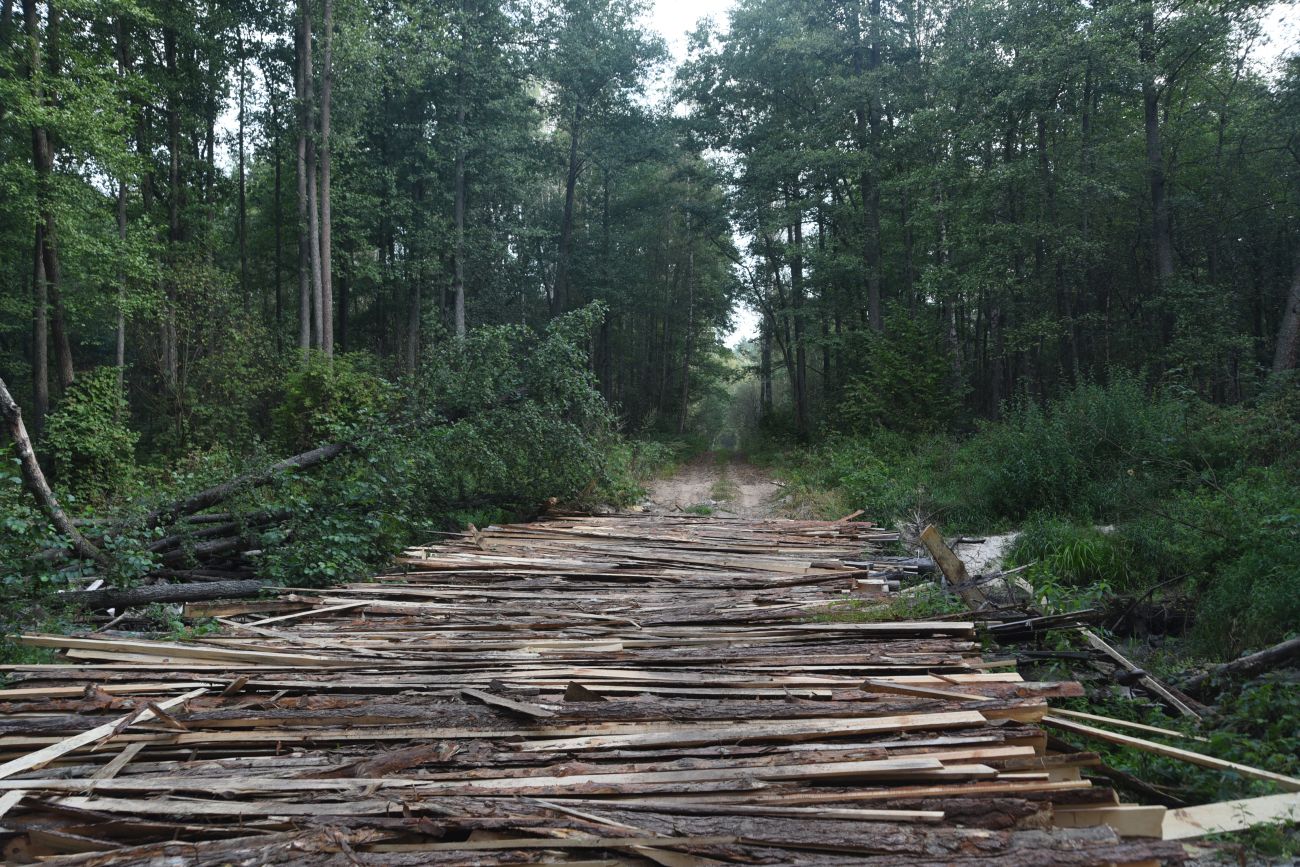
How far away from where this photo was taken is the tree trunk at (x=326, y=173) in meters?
16.7

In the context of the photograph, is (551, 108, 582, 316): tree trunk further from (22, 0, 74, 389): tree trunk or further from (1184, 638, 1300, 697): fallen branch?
(1184, 638, 1300, 697): fallen branch

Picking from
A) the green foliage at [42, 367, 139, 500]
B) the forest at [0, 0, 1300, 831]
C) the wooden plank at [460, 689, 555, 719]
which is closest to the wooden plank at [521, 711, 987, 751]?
the wooden plank at [460, 689, 555, 719]

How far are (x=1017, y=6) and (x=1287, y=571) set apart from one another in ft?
44.1

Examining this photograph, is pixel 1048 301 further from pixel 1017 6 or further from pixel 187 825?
pixel 187 825

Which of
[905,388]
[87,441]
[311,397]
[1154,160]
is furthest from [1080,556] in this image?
[87,441]

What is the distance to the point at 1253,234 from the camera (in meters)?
15.9

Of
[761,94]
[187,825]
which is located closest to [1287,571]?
[187,825]

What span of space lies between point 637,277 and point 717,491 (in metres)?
16.3

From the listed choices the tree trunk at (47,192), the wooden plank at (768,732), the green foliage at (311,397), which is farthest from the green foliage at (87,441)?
the wooden plank at (768,732)

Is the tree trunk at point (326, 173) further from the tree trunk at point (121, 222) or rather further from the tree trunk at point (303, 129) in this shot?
the tree trunk at point (121, 222)

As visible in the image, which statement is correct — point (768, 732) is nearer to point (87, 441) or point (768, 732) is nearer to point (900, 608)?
point (900, 608)

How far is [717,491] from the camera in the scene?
47.4 ft

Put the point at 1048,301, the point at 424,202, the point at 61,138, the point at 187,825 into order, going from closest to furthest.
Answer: the point at 187,825 < the point at 61,138 < the point at 1048,301 < the point at 424,202

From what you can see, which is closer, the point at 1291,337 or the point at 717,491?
the point at 1291,337
